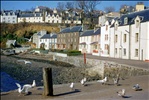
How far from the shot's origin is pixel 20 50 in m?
80.1

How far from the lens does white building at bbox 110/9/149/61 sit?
108 feet

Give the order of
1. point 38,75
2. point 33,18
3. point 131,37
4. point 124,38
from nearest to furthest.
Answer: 1. point 38,75
2. point 131,37
3. point 124,38
4. point 33,18

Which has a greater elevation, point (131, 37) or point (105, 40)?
point (131, 37)

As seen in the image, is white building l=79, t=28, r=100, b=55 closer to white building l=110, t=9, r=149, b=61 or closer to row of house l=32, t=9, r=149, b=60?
row of house l=32, t=9, r=149, b=60

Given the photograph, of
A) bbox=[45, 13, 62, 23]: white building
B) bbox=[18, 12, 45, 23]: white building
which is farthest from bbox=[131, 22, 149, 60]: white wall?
bbox=[18, 12, 45, 23]: white building

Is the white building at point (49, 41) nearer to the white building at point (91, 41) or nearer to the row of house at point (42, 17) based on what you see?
the white building at point (91, 41)

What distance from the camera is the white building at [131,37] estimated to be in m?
32.8

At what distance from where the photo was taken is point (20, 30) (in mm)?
103750

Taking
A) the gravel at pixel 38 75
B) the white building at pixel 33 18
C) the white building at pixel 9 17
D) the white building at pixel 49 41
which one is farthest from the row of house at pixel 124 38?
the white building at pixel 9 17

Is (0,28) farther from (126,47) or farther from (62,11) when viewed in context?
(126,47)

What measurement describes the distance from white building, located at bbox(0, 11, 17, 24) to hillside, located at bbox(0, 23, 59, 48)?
13.4 metres

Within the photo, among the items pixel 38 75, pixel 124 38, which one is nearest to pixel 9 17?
pixel 124 38

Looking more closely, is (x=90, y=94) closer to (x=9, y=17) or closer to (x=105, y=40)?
(x=105, y=40)

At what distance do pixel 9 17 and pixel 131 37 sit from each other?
96.6 metres
